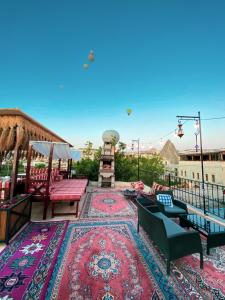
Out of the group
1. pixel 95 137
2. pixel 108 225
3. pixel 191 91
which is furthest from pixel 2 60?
pixel 191 91

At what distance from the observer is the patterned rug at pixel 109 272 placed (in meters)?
1.84

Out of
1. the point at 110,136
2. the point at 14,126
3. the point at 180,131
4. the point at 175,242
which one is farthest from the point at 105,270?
the point at 110,136

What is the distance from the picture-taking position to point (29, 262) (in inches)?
96.2

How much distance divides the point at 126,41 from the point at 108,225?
8679 millimetres

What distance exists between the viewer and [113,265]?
2377mm

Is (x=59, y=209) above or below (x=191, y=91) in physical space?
below

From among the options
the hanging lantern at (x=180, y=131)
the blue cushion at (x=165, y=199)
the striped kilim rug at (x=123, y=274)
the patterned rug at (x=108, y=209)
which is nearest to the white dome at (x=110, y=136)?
the hanging lantern at (x=180, y=131)

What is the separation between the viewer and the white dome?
1235 cm

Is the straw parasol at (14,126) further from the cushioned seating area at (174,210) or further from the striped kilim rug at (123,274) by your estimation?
the cushioned seating area at (174,210)

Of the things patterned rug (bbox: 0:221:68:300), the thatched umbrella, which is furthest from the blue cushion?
the thatched umbrella

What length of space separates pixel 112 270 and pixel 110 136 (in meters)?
11.0

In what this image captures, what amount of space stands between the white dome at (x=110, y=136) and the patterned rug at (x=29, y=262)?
30.5 ft

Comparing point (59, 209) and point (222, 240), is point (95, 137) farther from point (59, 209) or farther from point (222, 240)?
point (222, 240)

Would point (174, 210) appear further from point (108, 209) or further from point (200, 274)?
point (108, 209)
